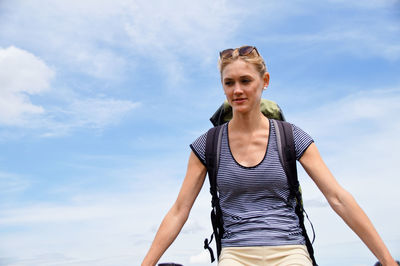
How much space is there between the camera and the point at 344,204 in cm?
557

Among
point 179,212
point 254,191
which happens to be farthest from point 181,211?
point 254,191

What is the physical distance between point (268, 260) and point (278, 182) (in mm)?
957

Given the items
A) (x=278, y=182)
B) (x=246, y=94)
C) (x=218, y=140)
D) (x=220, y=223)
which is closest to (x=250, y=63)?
(x=246, y=94)

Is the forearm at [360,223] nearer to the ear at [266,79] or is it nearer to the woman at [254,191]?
the woman at [254,191]

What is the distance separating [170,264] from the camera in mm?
5402

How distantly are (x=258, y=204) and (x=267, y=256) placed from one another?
2.07 feet

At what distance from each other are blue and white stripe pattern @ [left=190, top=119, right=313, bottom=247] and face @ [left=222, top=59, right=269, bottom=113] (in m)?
0.67

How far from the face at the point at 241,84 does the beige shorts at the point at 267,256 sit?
175 centimetres

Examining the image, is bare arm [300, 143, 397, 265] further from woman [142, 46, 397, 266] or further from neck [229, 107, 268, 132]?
neck [229, 107, 268, 132]

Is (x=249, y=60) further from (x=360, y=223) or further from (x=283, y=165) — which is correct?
(x=360, y=223)

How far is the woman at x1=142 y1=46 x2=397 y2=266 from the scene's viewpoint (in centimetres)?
534

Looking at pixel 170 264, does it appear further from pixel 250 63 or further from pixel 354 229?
pixel 250 63

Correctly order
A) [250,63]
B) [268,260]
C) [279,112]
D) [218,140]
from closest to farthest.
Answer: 1. [268,260]
2. [250,63]
3. [218,140]
4. [279,112]

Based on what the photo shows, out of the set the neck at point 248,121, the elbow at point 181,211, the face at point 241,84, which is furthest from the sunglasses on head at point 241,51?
the elbow at point 181,211
